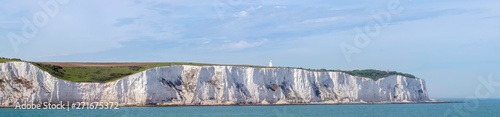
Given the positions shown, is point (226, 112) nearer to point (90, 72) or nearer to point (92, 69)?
point (90, 72)

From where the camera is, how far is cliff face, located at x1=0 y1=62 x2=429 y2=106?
6109cm

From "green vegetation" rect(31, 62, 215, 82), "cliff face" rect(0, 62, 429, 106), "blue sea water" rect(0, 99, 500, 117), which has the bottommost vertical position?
"blue sea water" rect(0, 99, 500, 117)

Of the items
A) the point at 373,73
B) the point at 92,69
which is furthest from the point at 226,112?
the point at 373,73

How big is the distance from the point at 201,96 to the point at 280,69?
43.0 feet

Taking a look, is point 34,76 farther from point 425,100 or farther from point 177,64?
point 425,100

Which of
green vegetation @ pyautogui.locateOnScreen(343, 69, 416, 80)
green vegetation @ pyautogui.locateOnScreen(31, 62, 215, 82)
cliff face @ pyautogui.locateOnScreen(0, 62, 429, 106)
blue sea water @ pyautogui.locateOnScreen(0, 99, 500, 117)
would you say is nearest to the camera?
blue sea water @ pyautogui.locateOnScreen(0, 99, 500, 117)

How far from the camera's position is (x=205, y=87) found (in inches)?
2896

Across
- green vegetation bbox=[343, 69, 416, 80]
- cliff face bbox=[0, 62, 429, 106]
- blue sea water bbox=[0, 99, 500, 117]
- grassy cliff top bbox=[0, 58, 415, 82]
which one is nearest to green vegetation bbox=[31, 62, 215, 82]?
grassy cliff top bbox=[0, 58, 415, 82]

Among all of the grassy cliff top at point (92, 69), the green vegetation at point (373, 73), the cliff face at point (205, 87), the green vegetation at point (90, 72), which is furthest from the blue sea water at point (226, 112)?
the green vegetation at point (373, 73)

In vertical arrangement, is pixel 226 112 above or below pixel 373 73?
below

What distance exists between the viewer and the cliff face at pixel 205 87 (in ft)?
200

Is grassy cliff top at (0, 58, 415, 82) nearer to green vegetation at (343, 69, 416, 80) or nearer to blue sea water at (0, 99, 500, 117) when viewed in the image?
blue sea water at (0, 99, 500, 117)

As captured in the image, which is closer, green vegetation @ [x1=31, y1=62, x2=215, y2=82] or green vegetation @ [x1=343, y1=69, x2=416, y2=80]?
green vegetation @ [x1=31, y1=62, x2=215, y2=82]

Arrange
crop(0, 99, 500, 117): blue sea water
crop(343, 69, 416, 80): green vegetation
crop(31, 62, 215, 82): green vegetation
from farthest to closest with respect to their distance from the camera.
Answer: crop(343, 69, 416, 80): green vegetation → crop(31, 62, 215, 82): green vegetation → crop(0, 99, 500, 117): blue sea water
